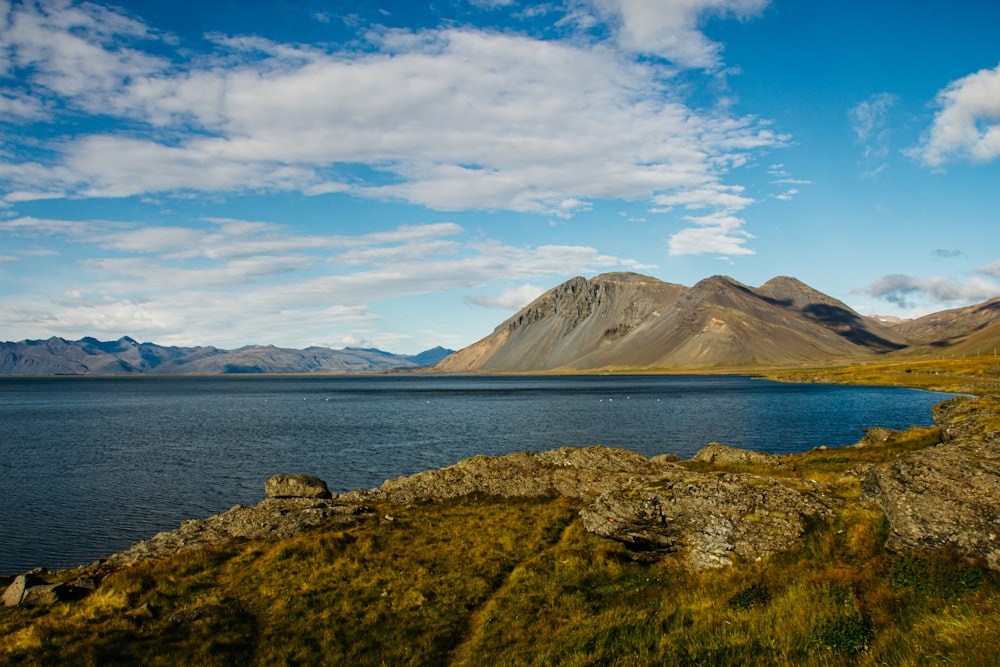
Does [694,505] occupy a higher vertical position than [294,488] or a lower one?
higher

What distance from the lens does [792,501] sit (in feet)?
74.9

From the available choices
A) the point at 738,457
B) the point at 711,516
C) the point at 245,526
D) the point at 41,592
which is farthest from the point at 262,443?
the point at 711,516

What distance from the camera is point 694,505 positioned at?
23.6m

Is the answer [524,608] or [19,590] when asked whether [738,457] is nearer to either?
[524,608]

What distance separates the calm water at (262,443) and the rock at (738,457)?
2642 cm

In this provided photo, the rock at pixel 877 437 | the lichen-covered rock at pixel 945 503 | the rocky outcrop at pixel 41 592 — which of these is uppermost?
the lichen-covered rock at pixel 945 503

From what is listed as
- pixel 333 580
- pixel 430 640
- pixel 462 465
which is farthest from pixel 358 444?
pixel 430 640

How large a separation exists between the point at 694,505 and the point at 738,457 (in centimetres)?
2105

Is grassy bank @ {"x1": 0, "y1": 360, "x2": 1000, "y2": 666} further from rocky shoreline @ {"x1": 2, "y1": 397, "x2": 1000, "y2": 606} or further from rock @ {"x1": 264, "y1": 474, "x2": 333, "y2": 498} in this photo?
rock @ {"x1": 264, "y1": 474, "x2": 333, "y2": 498}

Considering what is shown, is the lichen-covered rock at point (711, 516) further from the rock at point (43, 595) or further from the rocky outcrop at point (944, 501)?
the rock at point (43, 595)

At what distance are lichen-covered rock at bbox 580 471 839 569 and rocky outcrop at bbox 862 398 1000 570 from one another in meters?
2.95

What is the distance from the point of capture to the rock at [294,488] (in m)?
36.3

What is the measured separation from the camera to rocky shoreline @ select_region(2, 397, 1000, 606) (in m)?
17.8

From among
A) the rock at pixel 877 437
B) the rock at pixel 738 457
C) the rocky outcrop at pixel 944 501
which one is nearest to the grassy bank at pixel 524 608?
the rocky outcrop at pixel 944 501
